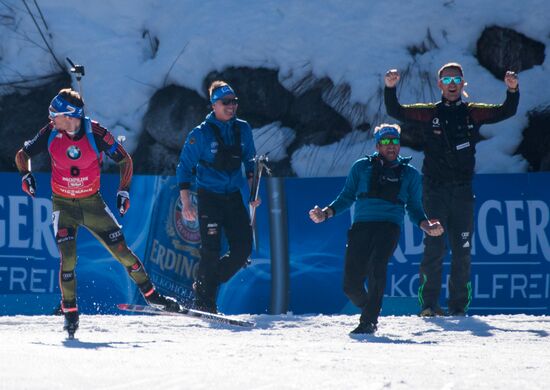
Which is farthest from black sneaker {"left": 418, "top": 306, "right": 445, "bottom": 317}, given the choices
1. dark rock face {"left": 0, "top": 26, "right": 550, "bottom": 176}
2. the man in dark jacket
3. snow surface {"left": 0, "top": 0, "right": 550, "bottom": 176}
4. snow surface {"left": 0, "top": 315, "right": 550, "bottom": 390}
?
dark rock face {"left": 0, "top": 26, "right": 550, "bottom": 176}

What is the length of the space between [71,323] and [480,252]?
5118 millimetres

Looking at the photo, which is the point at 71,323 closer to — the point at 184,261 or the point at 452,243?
the point at 452,243

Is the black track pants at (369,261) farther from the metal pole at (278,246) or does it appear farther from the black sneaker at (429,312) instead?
the metal pole at (278,246)

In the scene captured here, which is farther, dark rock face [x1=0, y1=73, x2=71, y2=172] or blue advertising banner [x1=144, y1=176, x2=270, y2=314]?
dark rock face [x1=0, y1=73, x2=71, y2=172]

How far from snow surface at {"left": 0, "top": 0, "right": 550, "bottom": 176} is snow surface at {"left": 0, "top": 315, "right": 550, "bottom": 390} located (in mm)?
4289

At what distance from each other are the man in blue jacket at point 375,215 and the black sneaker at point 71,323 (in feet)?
6.57

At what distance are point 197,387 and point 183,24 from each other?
976cm

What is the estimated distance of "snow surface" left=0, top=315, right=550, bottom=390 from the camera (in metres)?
6.34

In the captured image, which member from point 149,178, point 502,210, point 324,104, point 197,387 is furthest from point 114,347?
point 324,104

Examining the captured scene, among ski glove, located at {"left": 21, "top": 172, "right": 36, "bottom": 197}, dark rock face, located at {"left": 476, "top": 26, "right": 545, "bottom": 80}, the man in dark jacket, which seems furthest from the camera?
dark rock face, located at {"left": 476, "top": 26, "right": 545, "bottom": 80}

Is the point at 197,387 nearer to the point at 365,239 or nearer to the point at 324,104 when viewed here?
the point at 365,239

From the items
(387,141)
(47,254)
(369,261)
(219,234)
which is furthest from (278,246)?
(387,141)

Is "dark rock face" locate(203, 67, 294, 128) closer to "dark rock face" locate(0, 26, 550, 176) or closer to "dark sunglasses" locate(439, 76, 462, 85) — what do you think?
"dark rock face" locate(0, 26, 550, 176)

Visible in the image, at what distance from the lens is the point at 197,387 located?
612 cm
